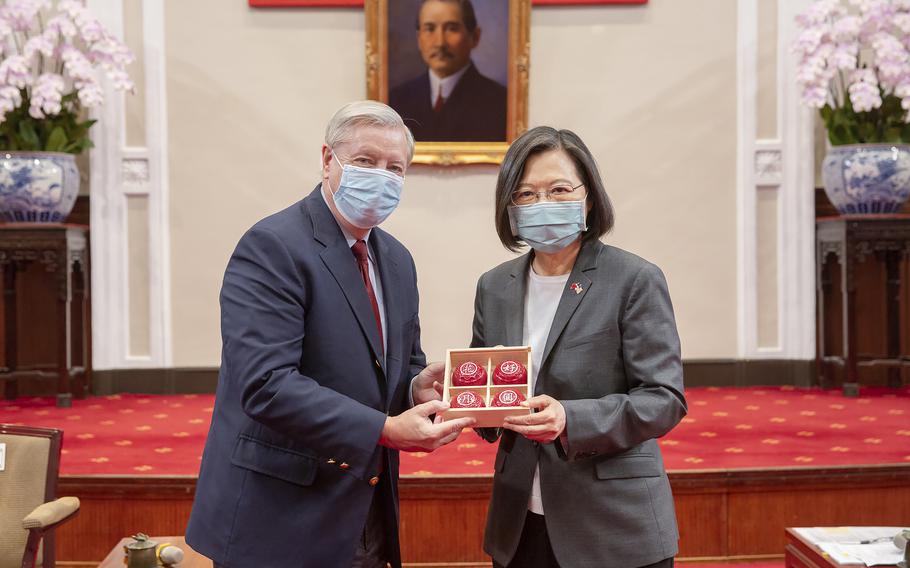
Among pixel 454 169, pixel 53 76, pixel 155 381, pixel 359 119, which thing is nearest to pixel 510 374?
pixel 359 119

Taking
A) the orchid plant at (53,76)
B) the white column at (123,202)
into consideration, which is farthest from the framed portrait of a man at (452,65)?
the orchid plant at (53,76)

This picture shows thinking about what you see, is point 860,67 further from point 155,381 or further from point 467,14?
point 155,381

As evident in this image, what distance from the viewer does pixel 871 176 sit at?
5.12 m

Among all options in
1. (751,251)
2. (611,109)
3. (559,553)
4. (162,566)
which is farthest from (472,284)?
(559,553)

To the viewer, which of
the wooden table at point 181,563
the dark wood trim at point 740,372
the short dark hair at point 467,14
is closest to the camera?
the wooden table at point 181,563

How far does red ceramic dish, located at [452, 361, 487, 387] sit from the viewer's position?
1935 mm

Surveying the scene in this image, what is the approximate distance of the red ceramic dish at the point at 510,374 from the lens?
1866mm

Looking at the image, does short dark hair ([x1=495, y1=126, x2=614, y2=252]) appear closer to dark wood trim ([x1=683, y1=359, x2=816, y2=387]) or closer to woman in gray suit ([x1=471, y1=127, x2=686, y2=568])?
woman in gray suit ([x1=471, y1=127, x2=686, y2=568])

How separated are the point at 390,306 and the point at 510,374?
29 cm

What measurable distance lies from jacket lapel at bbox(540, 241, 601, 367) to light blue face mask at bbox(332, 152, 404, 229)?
1.34 feet

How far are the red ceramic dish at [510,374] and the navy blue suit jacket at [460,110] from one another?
3.75 metres

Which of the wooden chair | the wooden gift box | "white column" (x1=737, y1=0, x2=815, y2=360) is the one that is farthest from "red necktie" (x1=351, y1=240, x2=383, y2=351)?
"white column" (x1=737, y1=0, x2=815, y2=360)

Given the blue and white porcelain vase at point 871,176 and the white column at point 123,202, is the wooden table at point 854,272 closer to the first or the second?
the blue and white porcelain vase at point 871,176

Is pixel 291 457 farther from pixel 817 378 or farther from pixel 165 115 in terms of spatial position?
pixel 817 378
